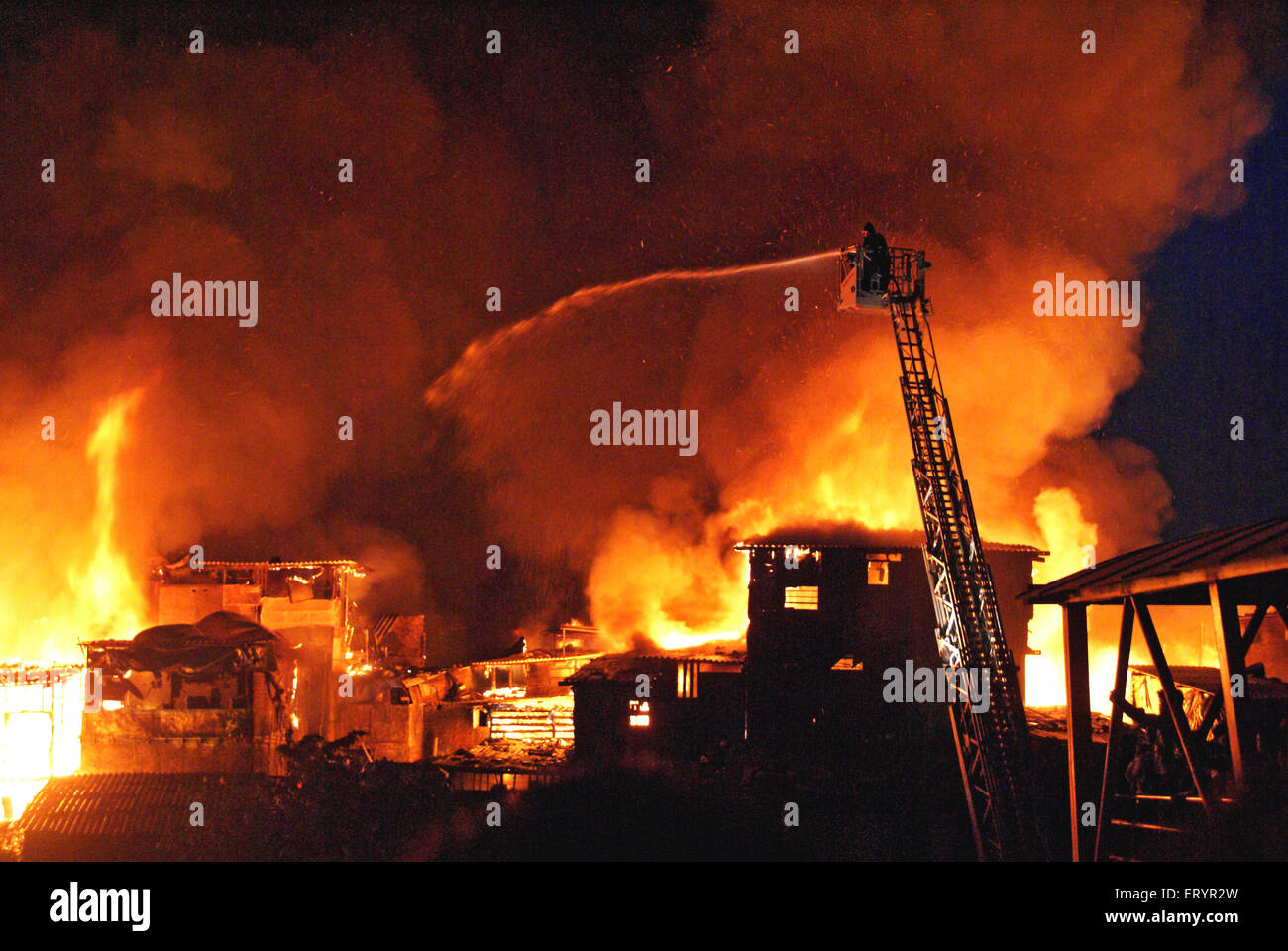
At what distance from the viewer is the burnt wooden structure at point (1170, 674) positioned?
10.8 metres

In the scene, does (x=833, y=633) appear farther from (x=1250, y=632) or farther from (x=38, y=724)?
(x=38, y=724)

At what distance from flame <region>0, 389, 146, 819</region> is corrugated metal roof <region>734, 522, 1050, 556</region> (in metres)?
20.9

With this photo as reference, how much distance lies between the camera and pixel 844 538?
32469 mm

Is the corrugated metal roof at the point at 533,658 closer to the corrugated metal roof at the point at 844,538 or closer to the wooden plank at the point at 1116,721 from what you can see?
the corrugated metal roof at the point at 844,538

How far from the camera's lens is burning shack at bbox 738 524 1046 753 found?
30641 mm

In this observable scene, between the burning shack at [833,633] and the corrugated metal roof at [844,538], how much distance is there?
42mm

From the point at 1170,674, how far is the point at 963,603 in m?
7.72

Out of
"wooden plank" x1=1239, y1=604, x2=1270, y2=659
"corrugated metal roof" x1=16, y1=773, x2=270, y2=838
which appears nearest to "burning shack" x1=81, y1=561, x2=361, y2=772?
"corrugated metal roof" x1=16, y1=773, x2=270, y2=838

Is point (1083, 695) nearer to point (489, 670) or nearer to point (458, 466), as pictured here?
point (489, 670)

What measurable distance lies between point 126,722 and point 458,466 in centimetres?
3183

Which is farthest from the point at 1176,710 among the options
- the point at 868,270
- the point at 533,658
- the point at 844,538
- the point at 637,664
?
the point at 533,658

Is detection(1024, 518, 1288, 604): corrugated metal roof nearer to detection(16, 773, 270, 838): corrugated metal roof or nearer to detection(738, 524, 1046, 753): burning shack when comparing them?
detection(738, 524, 1046, 753): burning shack

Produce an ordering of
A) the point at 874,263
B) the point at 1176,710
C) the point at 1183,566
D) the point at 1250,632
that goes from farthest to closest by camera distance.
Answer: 1. the point at 874,263
2. the point at 1250,632
3. the point at 1176,710
4. the point at 1183,566
